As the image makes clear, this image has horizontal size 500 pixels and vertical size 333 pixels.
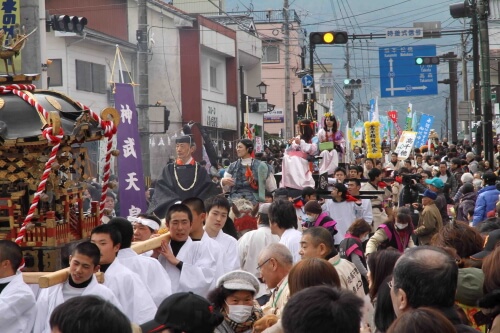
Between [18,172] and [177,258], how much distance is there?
5.16 ft

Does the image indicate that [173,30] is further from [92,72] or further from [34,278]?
[34,278]

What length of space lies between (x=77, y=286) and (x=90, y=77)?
2579 centimetres

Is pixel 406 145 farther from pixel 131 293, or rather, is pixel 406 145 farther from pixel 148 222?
pixel 131 293

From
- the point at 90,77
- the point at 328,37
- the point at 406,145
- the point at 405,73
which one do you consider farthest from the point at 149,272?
the point at 405,73

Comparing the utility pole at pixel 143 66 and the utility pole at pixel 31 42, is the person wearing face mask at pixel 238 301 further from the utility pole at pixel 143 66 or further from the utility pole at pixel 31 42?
the utility pole at pixel 143 66

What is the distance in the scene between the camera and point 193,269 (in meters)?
8.34

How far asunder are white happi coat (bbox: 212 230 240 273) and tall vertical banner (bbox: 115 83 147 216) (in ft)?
6.03

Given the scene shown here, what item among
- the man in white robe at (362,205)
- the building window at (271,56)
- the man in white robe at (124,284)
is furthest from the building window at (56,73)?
the building window at (271,56)

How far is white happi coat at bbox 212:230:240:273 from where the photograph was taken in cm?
948

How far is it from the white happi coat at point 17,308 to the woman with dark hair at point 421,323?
3.37 meters

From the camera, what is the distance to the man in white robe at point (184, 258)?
8289 mm

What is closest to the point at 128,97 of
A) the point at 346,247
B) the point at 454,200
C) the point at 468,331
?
the point at 346,247

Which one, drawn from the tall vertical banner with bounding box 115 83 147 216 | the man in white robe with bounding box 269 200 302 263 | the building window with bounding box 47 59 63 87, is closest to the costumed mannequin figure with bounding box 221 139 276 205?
the tall vertical banner with bounding box 115 83 147 216

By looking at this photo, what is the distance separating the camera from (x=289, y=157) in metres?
17.0
